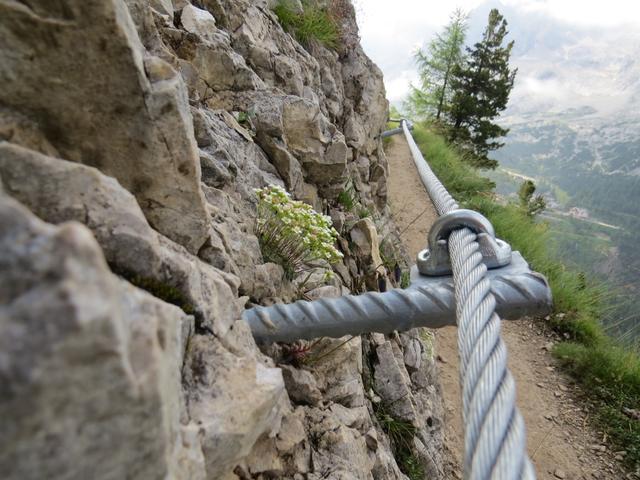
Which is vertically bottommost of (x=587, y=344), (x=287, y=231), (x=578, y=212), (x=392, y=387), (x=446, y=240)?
(x=587, y=344)

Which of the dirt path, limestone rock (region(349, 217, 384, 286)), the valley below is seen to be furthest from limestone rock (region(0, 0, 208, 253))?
the valley below

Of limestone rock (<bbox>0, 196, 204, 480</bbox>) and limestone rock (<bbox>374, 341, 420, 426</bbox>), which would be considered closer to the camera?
limestone rock (<bbox>0, 196, 204, 480</bbox>)

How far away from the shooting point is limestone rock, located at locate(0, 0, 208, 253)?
0.94m

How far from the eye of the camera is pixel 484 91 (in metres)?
21.5

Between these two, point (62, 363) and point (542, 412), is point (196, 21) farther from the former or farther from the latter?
point (542, 412)

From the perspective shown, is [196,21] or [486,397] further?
[196,21]

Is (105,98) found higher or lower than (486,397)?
higher

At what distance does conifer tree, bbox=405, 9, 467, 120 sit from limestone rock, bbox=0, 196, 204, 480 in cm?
2483

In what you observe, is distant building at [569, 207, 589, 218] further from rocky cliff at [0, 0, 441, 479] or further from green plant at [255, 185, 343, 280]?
rocky cliff at [0, 0, 441, 479]

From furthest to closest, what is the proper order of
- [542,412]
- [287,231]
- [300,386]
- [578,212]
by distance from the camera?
1. [578,212]
2. [542,412]
3. [287,231]
4. [300,386]

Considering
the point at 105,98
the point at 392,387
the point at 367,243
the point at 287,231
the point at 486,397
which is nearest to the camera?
the point at 486,397

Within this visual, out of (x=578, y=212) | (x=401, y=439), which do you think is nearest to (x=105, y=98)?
(x=401, y=439)

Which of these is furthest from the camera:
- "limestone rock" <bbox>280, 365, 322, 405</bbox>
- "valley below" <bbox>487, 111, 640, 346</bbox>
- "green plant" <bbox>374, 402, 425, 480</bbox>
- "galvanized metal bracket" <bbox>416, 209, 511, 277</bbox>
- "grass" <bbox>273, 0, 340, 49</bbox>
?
"valley below" <bbox>487, 111, 640, 346</bbox>

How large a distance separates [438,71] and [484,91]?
12.8ft
